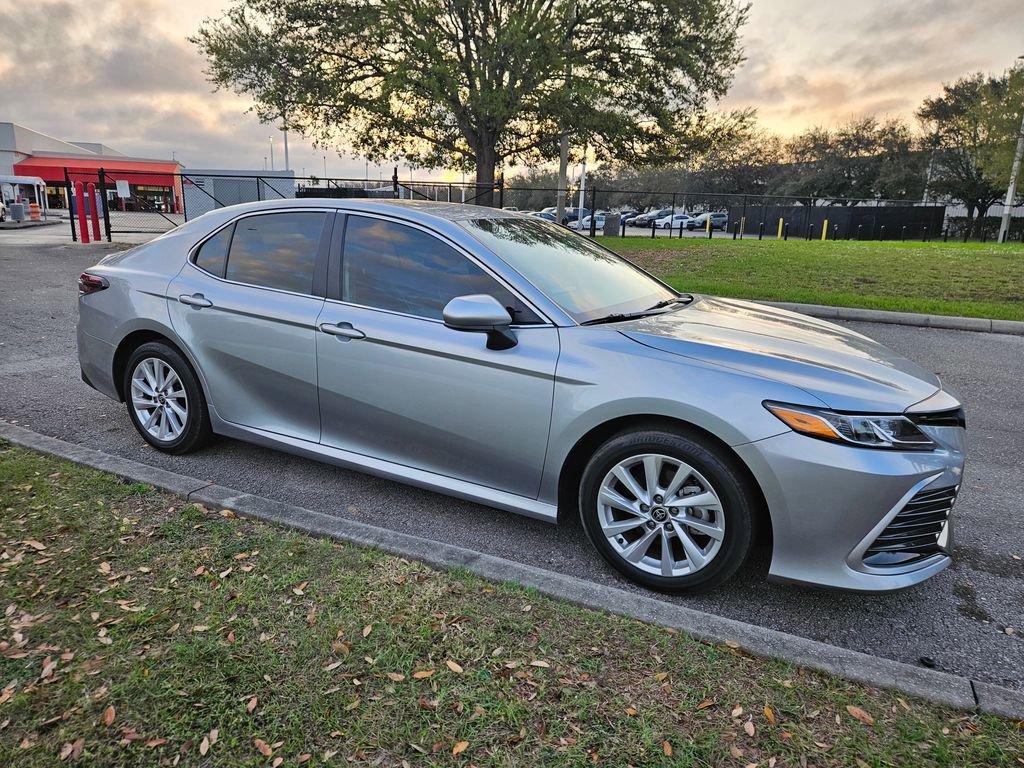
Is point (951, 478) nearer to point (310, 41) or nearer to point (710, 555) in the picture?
point (710, 555)

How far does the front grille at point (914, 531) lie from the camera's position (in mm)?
2650

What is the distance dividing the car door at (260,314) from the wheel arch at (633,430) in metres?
1.50

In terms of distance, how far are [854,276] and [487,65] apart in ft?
37.3

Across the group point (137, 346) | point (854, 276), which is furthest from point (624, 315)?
point (854, 276)

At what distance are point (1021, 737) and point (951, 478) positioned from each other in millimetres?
941

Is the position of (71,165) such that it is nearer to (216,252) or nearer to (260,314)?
(216,252)

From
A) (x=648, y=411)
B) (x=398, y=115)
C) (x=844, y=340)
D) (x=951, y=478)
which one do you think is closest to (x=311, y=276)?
(x=648, y=411)

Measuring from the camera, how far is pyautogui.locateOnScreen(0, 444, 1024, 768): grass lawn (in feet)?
6.77

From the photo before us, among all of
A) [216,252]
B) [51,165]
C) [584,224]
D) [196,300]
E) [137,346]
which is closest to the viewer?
[196,300]

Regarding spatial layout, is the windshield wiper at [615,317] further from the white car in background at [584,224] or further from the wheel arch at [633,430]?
the white car in background at [584,224]

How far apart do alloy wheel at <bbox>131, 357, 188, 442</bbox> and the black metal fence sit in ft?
23.8

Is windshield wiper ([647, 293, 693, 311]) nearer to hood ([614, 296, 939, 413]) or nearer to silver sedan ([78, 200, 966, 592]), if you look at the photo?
silver sedan ([78, 200, 966, 592])

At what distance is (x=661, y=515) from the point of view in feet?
9.59

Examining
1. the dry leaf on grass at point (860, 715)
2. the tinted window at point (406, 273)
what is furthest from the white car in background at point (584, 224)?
the dry leaf on grass at point (860, 715)
